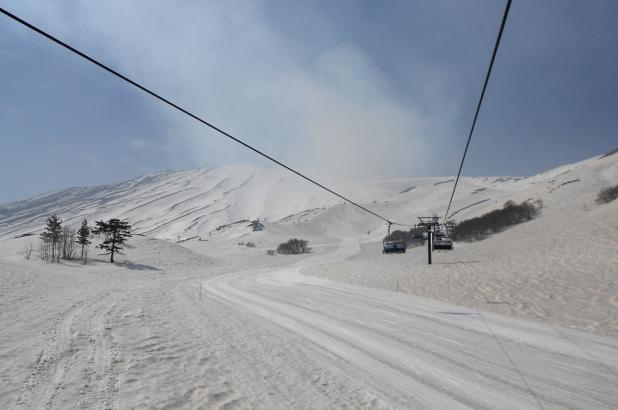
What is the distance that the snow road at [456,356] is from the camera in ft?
13.8

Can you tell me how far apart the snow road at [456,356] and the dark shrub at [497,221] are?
130ft

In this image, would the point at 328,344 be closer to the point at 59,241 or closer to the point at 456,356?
the point at 456,356

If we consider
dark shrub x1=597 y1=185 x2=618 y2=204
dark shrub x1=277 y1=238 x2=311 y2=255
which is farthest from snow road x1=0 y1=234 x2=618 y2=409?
dark shrub x1=277 y1=238 x2=311 y2=255

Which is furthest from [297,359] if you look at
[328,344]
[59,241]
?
[59,241]

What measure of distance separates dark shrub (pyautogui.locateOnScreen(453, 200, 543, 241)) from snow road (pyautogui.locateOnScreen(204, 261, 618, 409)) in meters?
39.6

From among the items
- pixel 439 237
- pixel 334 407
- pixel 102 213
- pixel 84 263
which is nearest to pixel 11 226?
pixel 102 213

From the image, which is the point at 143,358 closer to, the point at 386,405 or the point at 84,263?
the point at 386,405

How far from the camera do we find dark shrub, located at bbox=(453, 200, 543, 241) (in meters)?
44.0

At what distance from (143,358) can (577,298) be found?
12.3m

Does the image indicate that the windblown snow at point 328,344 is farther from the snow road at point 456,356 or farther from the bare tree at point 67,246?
the bare tree at point 67,246

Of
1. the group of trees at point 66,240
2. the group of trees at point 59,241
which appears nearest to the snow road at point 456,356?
the group of trees at point 66,240

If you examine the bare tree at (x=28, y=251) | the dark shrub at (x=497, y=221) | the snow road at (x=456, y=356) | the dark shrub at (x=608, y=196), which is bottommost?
the snow road at (x=456, y=356)

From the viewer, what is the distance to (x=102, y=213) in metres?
171

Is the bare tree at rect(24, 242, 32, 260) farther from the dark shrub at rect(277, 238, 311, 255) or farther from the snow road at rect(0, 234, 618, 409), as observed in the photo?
the dark shrub at rect(277, 238, 311, 255)
